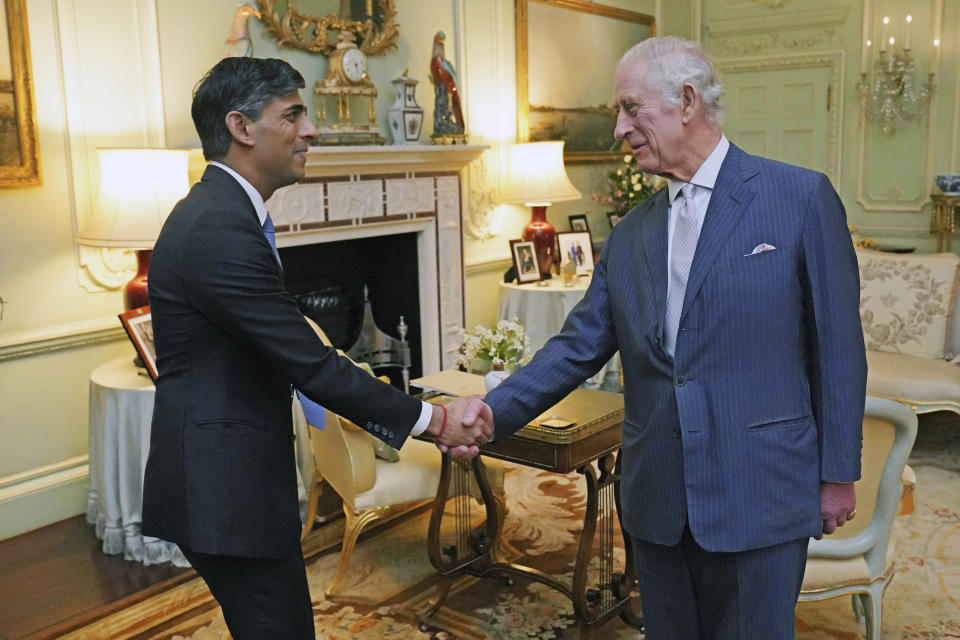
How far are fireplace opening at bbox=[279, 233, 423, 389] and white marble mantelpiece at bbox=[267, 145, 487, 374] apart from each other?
76 millimetres

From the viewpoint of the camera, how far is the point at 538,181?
5.87 m

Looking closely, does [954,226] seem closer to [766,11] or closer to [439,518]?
[766,11]

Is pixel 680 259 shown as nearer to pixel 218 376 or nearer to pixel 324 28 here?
pixel 218 376

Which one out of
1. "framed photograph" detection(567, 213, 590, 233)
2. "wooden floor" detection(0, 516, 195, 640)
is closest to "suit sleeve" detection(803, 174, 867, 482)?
"wooden floor" detection(0, 516, 195, 640)

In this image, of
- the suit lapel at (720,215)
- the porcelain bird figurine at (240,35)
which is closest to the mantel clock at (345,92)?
the porcelain bird figurine at (240,35)

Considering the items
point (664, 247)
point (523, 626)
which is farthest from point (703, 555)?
point (523, 626)

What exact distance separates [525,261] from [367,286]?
1.04 m

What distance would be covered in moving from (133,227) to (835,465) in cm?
281

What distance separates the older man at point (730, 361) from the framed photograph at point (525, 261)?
400 centimetres

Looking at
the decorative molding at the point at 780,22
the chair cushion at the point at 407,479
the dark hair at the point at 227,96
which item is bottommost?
the chair cushion at the point at 407,479

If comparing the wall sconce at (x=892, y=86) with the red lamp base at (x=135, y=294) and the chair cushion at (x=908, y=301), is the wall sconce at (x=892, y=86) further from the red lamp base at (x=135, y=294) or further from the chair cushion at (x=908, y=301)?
the red lamp base at (x=135, y=294)

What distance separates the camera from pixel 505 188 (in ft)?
19.8

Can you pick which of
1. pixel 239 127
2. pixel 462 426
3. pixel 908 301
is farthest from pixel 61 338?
pixel 908 301

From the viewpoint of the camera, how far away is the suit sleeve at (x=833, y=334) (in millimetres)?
1657
